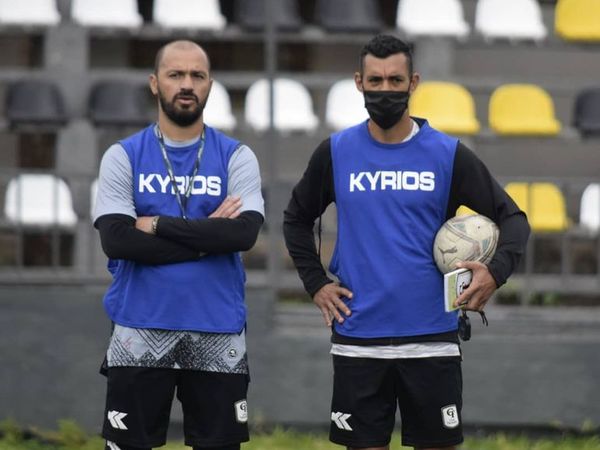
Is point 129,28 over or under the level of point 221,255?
over

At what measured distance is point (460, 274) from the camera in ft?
19.2

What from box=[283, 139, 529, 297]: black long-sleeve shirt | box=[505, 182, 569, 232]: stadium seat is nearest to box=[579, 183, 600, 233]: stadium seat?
box=[505, 182, 569, 232]: stadium seat

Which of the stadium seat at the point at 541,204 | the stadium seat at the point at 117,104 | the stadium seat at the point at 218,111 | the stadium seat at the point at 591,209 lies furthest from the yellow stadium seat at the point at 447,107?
the stadium seat at the point at 117,104

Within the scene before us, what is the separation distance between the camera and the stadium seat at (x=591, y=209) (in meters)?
9.85

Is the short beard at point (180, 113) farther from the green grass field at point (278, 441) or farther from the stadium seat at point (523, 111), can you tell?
the stadium seat at point (523, 111)

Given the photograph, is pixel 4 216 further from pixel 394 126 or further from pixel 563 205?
pixel 394 126

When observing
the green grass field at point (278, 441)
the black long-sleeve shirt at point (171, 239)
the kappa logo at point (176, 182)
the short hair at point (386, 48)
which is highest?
the short hair at point (386, 48)

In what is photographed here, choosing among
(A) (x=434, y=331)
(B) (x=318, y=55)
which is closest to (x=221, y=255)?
(A) (x=434, y=331)

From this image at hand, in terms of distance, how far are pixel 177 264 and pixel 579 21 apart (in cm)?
486

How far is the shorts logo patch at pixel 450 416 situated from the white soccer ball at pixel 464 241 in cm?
55

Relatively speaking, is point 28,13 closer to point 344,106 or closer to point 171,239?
point 344,106

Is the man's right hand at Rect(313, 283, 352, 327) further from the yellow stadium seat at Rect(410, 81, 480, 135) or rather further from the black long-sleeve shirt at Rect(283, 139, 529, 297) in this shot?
the yellow stadium seat at Rect(410, 81, 480, 135)

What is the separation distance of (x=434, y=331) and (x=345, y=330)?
1.13 feet

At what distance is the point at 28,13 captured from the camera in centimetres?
1002
